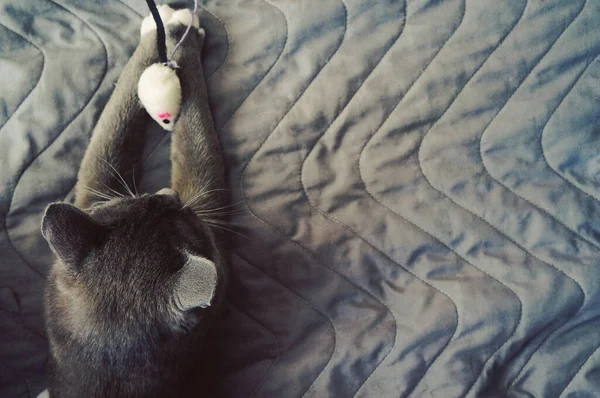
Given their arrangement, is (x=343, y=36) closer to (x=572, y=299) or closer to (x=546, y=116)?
(x=546, y=116)

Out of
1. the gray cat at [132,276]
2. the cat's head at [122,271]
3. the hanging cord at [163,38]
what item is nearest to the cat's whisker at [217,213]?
the gray cat at [132,276]

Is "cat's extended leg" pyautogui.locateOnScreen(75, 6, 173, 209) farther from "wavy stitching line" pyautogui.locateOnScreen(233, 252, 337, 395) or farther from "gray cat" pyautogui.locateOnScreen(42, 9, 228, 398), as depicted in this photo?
"wavy stitching line" pyautogui.locateOnScreen(233, 252, 337, 395)

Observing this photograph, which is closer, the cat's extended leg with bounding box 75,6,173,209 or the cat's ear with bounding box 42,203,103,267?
the cat's ear with bounding box 42,203,103,267

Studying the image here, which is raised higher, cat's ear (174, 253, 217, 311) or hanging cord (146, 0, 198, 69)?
hanging cord (146, 0, 198, 69)

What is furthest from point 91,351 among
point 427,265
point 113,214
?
point 427,265

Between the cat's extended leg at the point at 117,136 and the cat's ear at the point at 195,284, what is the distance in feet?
1.01

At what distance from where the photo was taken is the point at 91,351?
2.35ft

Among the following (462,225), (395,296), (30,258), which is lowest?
(30,258)

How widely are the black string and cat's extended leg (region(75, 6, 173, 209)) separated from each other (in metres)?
0.03

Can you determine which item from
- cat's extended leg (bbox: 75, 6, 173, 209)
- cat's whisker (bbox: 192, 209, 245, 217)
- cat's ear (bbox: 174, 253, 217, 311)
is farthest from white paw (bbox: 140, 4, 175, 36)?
cat's ear (bbox: 174, 253, 217, 311)

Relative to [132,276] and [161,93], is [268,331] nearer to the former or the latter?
[132,276]

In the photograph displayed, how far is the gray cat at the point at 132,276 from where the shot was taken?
69 centimetres

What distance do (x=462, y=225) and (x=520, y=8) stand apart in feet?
1.40

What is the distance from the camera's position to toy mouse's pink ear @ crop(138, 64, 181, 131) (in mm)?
863
